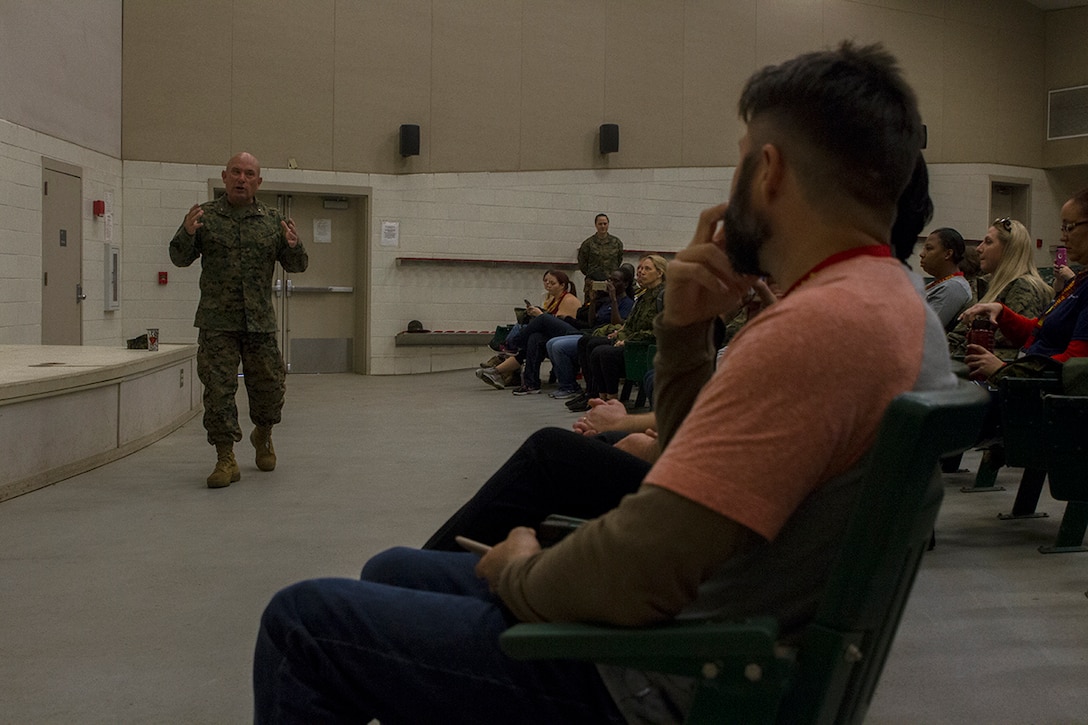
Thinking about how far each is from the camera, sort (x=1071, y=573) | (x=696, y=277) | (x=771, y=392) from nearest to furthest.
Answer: (x=771, y=392), (x=696, y=277), (x=1071, y=573)

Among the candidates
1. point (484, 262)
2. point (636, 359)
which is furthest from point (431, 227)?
point (636, 359)

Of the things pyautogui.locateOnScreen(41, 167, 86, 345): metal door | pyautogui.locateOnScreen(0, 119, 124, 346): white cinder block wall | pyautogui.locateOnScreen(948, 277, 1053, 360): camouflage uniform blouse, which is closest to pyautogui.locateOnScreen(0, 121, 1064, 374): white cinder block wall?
pyautogui.locateOnScreen(0, 119, 124, 346): white cinder block wall

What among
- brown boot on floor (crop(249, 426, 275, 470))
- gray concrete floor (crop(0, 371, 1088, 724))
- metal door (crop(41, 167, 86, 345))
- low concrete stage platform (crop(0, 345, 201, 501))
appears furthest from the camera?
metal door (crop(41, 167, 86, 345))

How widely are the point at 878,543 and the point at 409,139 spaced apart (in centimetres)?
1034

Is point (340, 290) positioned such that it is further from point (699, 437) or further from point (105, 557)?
point (699, 437)

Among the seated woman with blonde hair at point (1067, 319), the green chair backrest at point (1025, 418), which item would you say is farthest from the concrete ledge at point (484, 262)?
the green chair backrest at point (1025, 418)

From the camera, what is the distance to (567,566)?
1.03 m

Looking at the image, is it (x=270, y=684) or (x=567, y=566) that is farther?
(x=270, y=684)

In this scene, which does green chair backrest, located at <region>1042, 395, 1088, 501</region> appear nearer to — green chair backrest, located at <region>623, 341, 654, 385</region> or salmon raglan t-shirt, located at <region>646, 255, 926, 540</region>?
salmon raglan t-shirt, located at <region>646, 255, 926, 540</region>

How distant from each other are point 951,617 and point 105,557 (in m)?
2.67

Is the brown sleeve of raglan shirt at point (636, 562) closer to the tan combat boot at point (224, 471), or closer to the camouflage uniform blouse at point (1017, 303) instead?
the camouflage uniform blouse at point (1017, 303)

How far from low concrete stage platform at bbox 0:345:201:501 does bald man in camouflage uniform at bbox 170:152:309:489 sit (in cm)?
65

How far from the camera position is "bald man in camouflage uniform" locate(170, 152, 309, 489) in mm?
4812

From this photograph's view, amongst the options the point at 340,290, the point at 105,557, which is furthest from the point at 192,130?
the point at 105,557
